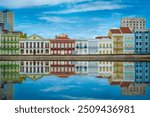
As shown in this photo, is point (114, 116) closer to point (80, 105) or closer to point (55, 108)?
point (80, 105)

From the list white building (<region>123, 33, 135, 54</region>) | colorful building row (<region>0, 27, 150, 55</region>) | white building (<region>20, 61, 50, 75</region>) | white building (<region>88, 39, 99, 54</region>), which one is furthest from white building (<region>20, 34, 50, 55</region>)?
white building (<region>123, 33, 135, 54</region>)

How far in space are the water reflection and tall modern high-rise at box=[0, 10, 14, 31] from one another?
1.45 ft

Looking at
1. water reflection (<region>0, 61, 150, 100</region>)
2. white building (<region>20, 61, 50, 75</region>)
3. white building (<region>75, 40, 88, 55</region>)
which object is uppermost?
white building (<region>75, 40, 88, 55</region>)

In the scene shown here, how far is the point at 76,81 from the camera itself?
10.8ft

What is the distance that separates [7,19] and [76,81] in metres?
0.84

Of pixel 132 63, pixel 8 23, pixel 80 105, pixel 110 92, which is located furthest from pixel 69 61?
pixel 80 105

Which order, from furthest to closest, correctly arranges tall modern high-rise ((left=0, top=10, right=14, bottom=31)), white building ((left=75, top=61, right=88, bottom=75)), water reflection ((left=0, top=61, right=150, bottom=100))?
white building ((left=75, top=61, right=88, bottom=75)) < tall modern high-rise ((left=0, top=10, right=14, bottom=31)) < water reflection ((left=0, top=61, right=150, bottom=100))

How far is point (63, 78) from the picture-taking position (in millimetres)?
3299

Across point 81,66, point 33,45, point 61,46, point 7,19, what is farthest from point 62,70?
point 7,19

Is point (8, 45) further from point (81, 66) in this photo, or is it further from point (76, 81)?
point (81, 66)

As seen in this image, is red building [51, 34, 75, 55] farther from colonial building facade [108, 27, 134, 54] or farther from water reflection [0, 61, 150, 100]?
colonial building facade [108, 27, 134, 54]

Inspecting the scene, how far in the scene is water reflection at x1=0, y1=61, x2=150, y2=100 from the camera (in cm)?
237

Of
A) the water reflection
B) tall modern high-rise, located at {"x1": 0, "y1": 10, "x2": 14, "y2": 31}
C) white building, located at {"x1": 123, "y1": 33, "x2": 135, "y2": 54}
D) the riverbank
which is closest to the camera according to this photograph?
the water reflection

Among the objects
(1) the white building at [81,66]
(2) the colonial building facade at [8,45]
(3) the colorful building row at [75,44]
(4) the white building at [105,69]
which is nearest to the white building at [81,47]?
(3) the colorful building row at [75,44]
